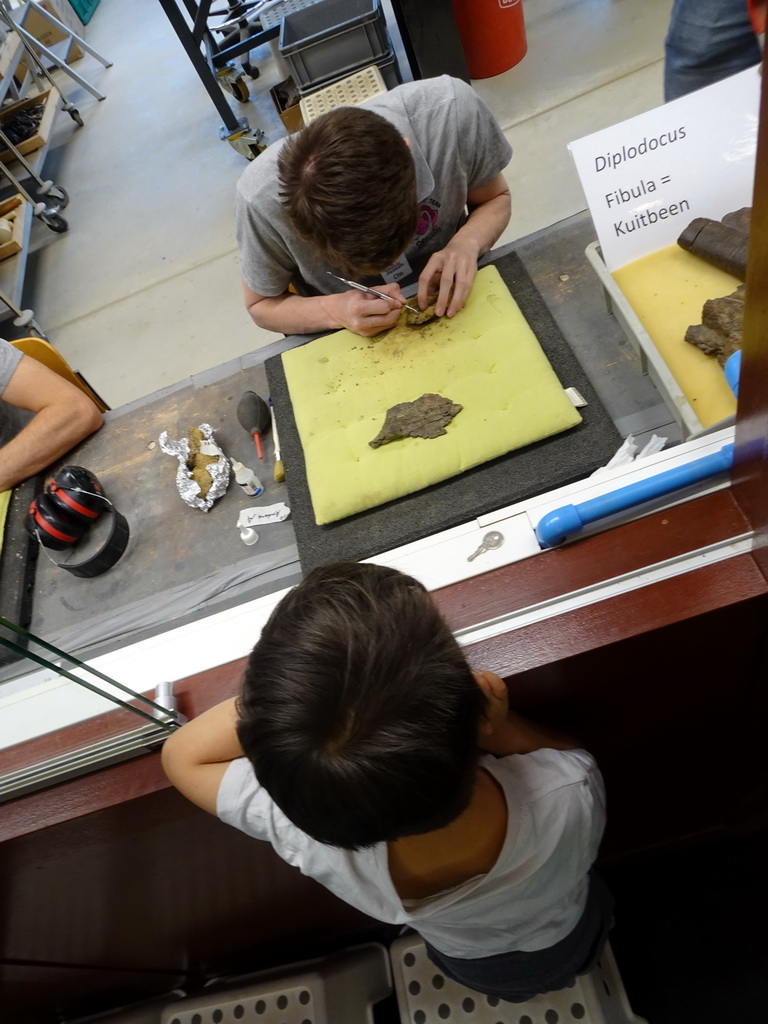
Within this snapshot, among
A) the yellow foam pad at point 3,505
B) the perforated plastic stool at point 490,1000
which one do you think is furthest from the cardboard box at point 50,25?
the perforated plastic stool at point 490,1000

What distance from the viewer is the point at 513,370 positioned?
3.62ft

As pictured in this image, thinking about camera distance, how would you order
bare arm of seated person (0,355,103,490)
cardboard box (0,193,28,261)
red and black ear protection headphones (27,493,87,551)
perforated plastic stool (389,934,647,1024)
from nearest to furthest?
red and black ear protection headphones (27,493,87,551), perforated plastic stool (389,934,647,1024), bare arm of seated person (0,355,103,490), cardboard box (0,193,28,261)

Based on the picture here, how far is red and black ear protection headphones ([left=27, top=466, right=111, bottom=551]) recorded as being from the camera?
45.1 inches

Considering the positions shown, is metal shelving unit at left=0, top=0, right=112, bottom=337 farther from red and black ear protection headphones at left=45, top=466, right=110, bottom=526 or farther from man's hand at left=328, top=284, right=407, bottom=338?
man's hand at left=328, top=284, right=407, bottom=338

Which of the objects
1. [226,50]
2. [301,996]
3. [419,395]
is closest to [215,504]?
[419,395]

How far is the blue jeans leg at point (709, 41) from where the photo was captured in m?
1.42

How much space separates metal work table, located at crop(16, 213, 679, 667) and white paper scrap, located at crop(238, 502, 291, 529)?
1 cm

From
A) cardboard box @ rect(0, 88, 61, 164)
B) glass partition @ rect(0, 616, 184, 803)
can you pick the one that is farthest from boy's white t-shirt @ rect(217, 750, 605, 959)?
cardboard box @ rect(0, 88, 61, 164)

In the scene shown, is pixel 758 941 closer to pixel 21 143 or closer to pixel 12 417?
pixel 12 417

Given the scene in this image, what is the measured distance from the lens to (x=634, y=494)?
2.46 ft

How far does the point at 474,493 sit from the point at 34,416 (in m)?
1.06

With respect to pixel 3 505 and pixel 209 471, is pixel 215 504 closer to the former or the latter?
pixel 209 471

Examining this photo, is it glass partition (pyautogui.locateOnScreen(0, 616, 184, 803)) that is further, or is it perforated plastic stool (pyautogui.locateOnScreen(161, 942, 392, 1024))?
perforated plastic stool (pyautogui.locateOnScreen(161, 942, 392, 1024))

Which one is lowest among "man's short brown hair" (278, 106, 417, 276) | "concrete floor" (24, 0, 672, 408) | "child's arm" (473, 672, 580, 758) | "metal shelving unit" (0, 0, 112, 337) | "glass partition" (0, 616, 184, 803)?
"concrete floor" (24, 0, 672, 408)
